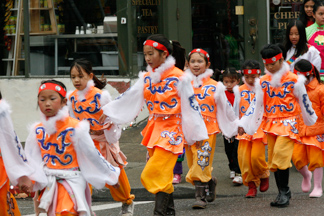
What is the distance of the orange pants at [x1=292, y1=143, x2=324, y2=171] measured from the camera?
313 inches

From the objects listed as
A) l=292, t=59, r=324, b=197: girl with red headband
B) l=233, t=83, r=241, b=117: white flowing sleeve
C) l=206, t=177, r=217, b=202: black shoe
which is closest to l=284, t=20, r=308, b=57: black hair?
l=292, t=59, r=324, b=197: girl with red headband

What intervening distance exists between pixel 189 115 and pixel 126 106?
0.71 m

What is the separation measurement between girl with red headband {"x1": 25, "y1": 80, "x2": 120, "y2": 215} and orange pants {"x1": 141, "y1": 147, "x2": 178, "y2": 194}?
1.01 meters

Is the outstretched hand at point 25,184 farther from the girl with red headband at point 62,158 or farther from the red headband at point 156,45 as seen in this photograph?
the red headband at point 156,45

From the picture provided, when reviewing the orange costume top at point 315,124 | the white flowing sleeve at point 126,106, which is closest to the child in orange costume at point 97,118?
the white flowing sleeve at point 126,106

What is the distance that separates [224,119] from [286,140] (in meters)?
0.89

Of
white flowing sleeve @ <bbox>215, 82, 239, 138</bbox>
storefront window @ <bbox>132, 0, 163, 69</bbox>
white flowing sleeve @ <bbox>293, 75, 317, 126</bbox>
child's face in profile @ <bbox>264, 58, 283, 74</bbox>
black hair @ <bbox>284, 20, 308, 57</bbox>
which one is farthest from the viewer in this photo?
storefront window @ <bbox>132, 0, 163, 69</bbox>

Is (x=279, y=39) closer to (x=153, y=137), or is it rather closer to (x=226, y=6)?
(x=226, y=6)

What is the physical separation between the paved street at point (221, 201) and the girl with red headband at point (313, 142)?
269 mm

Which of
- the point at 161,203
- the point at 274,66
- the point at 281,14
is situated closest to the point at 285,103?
the point at 274,66

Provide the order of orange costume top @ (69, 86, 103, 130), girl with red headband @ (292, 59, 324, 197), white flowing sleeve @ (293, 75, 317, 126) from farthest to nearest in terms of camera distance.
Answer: girl with red headband @ (292, 59, 324, 197) < white flowing sleeve @ (293, 75, 317, 126) < orange costume top @ (69, 86, 103, 130)

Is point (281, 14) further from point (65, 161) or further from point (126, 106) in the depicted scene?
point (65, 161)

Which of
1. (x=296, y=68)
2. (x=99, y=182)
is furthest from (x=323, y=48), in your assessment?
(x=99, y=182)

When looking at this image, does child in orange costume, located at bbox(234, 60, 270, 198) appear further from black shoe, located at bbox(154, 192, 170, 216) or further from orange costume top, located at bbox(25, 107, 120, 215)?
orange costume top, located at bbox(25, 107, 120, 215)
